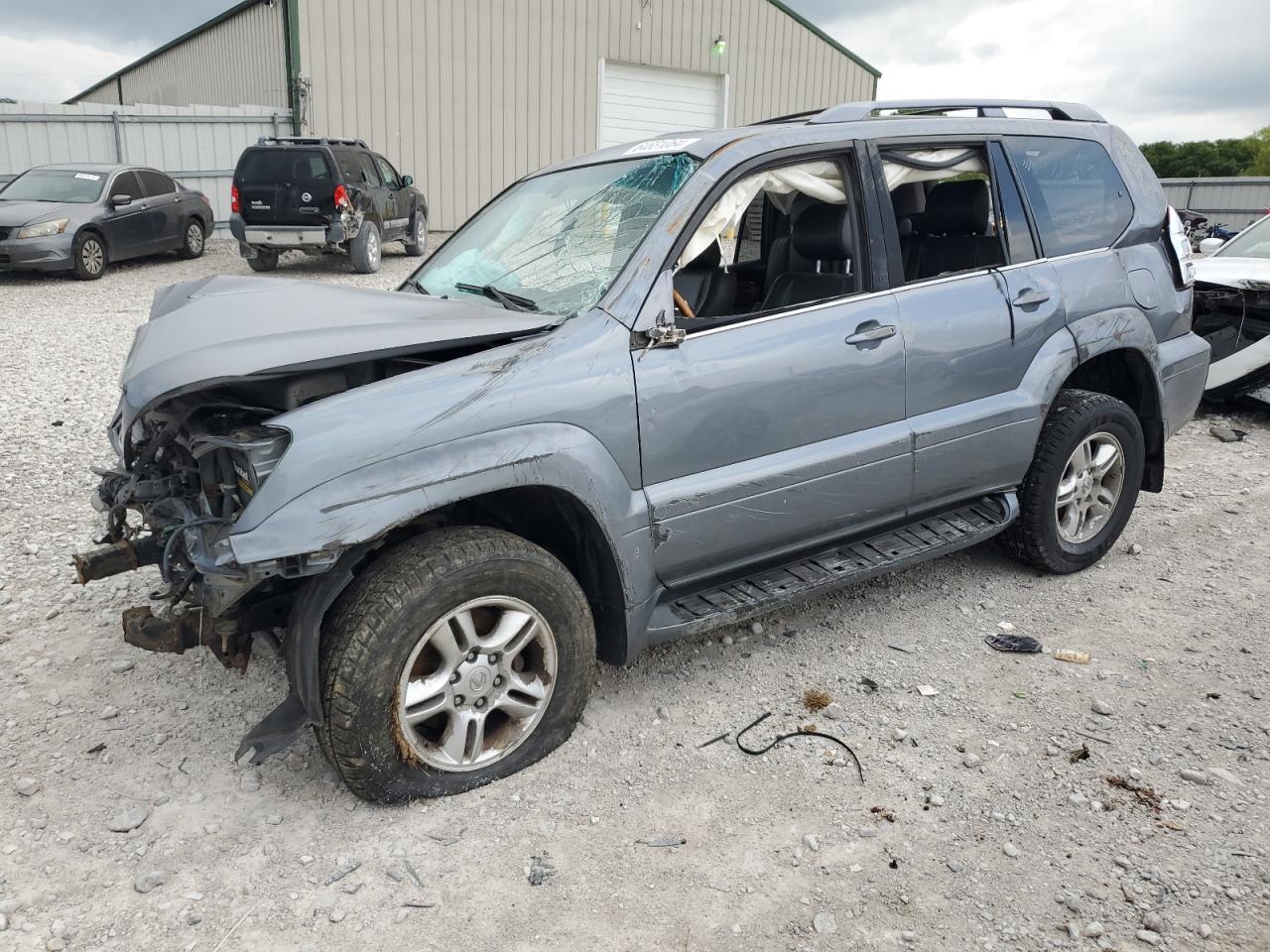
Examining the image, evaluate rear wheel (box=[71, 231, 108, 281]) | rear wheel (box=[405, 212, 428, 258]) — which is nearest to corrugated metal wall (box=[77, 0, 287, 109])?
rear wheel (box=[405, 212, 428, 258])

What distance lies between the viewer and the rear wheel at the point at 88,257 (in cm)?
1273

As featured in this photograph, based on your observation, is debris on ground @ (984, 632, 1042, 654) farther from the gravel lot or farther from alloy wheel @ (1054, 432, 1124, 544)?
alloy wheel @ (1054, 432, 1124, 544)

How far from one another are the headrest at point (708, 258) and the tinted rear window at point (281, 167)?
10.6 m

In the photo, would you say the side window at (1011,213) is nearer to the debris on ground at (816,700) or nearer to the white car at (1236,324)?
the debris on ground at (816,700)

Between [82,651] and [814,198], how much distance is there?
3354mm

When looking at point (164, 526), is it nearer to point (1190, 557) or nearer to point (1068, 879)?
point (1068, 879)

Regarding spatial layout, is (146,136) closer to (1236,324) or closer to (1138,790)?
(1236,324)

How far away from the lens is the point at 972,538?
4047 millimetres

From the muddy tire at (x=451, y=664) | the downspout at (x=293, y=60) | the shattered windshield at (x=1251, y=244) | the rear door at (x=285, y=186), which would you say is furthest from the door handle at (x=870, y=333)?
the downspout at (x=293, y=60)

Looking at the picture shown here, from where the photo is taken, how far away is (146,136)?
1712cm

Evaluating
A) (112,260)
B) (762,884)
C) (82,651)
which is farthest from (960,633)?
(112,260)

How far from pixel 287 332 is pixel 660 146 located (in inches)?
63.2

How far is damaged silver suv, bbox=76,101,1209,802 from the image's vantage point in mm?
2742

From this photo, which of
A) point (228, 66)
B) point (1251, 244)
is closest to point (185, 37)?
point (228, 66)
